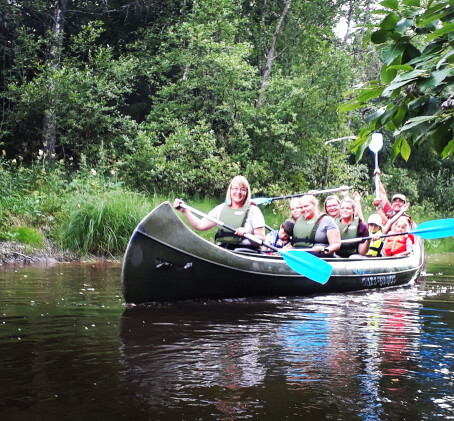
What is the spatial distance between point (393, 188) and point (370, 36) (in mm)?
21124

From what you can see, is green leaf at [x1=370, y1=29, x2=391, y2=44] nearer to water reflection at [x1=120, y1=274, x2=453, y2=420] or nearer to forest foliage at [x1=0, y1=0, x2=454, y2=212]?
water reflection at [x1=120, y1=274, x2=453, y2=420]

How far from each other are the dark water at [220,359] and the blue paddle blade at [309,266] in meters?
0.35

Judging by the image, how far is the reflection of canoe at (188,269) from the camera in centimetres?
631

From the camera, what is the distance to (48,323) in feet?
17.5

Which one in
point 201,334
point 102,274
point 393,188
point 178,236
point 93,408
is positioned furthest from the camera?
point 393,188

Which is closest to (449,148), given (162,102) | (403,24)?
(403,24)

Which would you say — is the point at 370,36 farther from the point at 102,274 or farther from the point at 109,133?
the point at 109,133

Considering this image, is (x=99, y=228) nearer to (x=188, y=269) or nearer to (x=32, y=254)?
(x=32, y=254)

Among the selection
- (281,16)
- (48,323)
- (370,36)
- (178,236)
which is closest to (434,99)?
(370,36)

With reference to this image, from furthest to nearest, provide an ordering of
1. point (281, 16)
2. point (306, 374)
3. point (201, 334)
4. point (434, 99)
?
point (281, 16) < point (201, 334) < point (306, 374) < point (434, 99)

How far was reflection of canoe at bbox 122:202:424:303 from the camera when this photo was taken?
631cm

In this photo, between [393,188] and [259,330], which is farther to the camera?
[393,188]

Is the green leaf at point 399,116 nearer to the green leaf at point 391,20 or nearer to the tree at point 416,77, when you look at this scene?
the tree at point 416,77

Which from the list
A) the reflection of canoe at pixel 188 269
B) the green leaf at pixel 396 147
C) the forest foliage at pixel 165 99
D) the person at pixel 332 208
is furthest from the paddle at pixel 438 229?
the forest foliage at pixel 165 99
